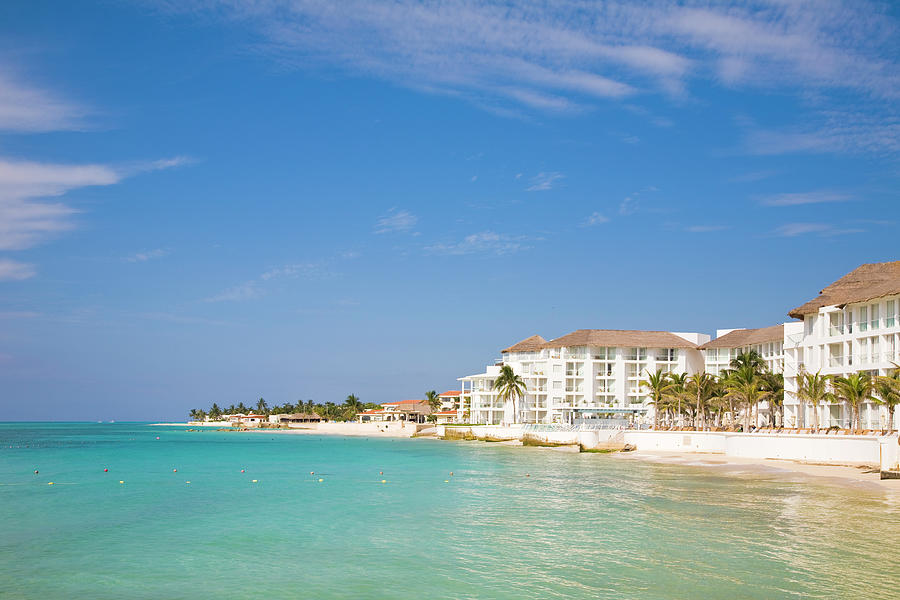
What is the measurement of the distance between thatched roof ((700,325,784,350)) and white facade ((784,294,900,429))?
16041 mm

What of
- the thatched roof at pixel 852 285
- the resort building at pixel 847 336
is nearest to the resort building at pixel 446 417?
the resort building at pixel 847 336

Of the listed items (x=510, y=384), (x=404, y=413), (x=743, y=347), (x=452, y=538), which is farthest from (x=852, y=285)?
(x=404, y=413)

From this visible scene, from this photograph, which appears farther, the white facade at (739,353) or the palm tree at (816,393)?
the white facade at (739,353)

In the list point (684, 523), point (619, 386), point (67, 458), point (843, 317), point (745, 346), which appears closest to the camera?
point (684, 523)

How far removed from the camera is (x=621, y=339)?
332ft

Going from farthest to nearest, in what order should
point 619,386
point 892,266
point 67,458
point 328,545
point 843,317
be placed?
point 619,386, point 67,458, point 892,266, point 843,317, point 328,545

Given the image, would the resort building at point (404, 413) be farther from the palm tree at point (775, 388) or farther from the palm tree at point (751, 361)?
the palm tree at point (775, 388)

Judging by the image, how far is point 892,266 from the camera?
65.5 m

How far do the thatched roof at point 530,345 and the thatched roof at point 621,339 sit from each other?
4.79 feet

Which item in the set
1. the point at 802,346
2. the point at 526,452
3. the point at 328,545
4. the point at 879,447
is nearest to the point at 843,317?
the point at 802,346

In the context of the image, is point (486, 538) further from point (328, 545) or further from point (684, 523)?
point (684, 523)

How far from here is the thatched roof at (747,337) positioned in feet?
282

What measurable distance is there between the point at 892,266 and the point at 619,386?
40051 mm

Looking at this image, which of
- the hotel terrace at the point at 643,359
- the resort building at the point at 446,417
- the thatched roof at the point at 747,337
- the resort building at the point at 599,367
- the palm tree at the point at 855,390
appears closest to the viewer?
the palm tree at the point at 855,390
